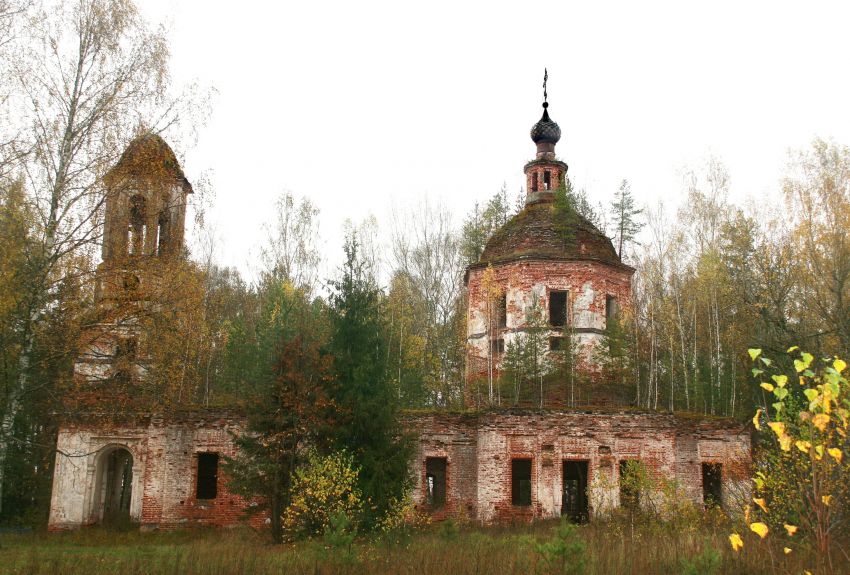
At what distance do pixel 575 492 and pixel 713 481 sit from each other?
6059 millimetres

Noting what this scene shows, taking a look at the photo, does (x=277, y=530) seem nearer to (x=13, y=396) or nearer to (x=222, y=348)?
(x=13, y=396)

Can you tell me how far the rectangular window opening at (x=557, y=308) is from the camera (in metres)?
23.5

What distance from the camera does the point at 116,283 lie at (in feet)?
41.9

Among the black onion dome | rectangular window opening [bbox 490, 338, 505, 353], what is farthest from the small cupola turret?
rectangular window opening [bbox 490, 338, 505, 353]

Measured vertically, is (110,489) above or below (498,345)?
below

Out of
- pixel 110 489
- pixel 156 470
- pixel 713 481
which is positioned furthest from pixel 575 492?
pixel 110 489

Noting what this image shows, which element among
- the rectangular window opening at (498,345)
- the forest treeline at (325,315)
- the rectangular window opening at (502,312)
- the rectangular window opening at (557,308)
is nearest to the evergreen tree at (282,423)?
the forest treeline at (325,315)

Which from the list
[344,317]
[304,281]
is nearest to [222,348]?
[304,281]

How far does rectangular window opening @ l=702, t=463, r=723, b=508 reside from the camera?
19.0m

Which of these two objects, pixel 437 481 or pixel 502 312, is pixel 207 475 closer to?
pixel 437 481

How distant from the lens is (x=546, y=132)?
90.1 ft

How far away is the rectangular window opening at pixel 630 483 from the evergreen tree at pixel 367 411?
4.90m

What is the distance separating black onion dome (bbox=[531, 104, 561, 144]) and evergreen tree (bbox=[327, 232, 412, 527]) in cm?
1395

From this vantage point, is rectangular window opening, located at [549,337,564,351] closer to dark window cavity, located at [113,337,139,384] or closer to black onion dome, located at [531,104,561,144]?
black onion dome, located at [531,104,561,144]
